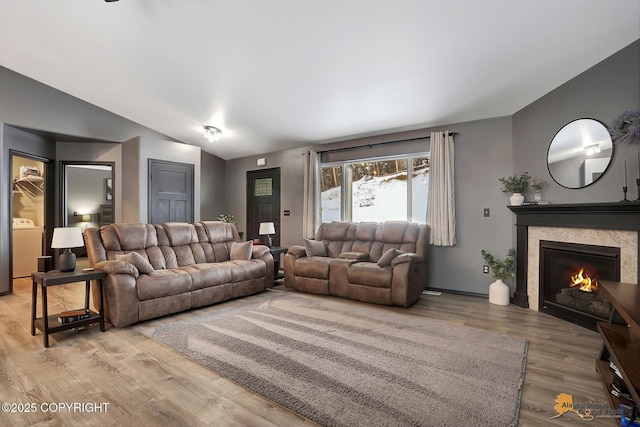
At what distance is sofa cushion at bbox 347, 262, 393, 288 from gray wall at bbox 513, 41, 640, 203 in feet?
6.97

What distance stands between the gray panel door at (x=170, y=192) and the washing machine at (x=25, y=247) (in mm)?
2147

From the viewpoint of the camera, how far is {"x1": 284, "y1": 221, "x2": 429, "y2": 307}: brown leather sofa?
3953mm

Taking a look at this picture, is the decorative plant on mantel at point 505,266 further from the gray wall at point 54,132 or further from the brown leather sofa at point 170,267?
the gray wall at point 54,132

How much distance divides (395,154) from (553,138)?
2100 millimetres

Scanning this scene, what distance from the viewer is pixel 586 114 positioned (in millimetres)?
3326

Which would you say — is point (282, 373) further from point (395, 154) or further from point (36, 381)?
point (395, 154)

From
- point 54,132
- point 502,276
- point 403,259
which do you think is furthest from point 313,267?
point 54,132

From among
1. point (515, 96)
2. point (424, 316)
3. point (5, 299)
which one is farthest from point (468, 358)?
point (5, 299)

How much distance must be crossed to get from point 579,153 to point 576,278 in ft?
4.44

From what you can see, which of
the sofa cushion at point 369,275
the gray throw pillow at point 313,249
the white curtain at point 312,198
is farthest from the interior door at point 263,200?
the sofa cushion at point 369,275

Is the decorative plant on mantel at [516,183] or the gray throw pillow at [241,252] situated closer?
the decorative plant on mantel at [516,183]

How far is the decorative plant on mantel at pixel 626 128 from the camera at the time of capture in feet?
9.18

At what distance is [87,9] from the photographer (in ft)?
10.5

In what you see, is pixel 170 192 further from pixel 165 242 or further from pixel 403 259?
pixel 403 259
